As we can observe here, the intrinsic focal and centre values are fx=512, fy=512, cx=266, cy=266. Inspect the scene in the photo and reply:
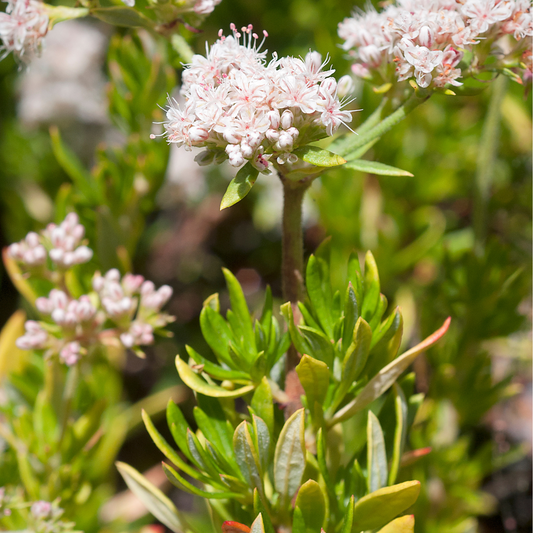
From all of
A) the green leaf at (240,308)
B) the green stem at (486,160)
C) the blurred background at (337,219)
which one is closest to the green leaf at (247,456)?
the green leaf at (240,308)

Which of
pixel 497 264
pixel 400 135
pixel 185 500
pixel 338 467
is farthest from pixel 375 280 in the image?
pixel 185 500

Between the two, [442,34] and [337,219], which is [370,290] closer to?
[442,34]

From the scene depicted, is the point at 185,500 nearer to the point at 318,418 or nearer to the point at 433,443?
the point at 433,443

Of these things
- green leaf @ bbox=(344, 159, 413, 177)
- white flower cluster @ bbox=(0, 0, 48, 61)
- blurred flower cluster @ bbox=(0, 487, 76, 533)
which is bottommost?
blurred flower cluster @ bbox=(0, 487, 76, 533)

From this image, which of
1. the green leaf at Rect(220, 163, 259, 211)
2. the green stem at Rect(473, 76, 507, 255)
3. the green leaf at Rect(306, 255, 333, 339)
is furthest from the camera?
the green stem at Rect(473, 76, 507, 255)

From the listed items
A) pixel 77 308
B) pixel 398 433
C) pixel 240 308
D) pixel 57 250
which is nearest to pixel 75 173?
pixel 57 250

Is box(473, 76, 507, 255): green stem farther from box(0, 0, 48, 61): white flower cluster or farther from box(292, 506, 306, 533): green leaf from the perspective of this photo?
box(0, 0, 48, 61): white flower cluster

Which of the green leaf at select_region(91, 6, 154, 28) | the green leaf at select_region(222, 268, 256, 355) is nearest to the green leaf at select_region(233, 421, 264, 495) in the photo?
the green leaf at select_region(222, 268, 256, 355)
